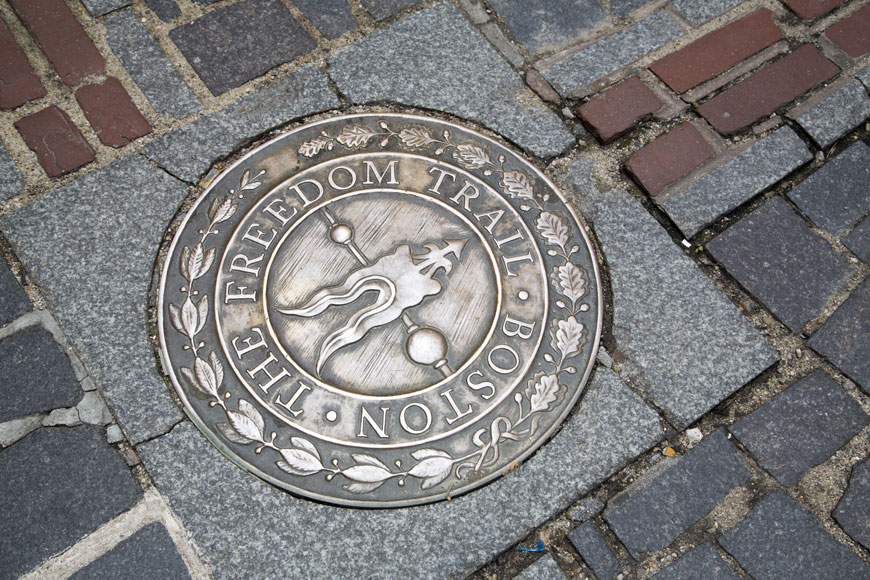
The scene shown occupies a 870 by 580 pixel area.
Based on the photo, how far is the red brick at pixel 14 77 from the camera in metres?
2.13

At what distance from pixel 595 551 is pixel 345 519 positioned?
0.64 m

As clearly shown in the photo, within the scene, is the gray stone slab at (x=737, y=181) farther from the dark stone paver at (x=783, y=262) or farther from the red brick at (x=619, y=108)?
the red brick at (x=619, y=108)

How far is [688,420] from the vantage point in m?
1.91

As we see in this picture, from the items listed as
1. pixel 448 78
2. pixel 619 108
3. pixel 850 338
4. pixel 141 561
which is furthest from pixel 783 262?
pixel 141 561

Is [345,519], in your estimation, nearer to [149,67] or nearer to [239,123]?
[239,123]

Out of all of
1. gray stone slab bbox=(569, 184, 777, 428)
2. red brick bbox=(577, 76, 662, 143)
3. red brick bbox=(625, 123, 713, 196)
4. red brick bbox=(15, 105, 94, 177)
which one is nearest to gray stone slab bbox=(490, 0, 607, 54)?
red brick bbox=(577, 76, 662, 143)

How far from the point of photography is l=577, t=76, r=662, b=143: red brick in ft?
7.27

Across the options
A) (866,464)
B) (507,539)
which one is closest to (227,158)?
(507,539)

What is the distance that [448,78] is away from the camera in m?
2.27

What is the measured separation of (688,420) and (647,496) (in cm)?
24

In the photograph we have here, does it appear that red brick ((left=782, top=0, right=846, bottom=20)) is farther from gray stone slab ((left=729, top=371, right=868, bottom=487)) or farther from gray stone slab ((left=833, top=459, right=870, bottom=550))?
gray stone slab ((left=833, top=459, right=870, bottom=550))

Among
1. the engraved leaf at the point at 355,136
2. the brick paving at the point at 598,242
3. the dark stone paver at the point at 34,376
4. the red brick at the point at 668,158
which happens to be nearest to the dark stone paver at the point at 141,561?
the brick paving at the point at 598,242

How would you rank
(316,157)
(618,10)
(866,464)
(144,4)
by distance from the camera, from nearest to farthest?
(866,464) < (316,157) < (144,4) < (618,10)

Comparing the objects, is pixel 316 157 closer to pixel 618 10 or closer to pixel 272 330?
pixel 272 330
